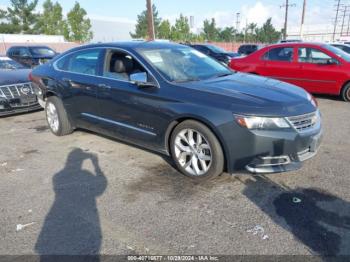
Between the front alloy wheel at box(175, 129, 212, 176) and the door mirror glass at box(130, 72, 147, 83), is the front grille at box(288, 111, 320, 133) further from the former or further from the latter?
the door mirror glass at box(130, 72, 147, 83)

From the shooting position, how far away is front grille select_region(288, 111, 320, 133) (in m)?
3.53

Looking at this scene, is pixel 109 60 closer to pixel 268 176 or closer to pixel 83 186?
pixel 83 186

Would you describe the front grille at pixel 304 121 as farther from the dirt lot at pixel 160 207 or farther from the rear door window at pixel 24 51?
the rear door window at pixel 24 51

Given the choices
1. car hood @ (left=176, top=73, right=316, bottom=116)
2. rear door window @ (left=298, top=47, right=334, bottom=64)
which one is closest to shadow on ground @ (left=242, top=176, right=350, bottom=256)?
car hood @ (left=176, top=73, right=316, bottom=116)

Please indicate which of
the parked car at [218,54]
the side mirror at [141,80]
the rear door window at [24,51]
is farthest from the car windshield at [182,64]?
the rear door window at [24,51]

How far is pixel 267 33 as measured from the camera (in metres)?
91.5

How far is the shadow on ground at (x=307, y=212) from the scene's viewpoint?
2.74 m

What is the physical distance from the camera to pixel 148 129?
4.29 metres

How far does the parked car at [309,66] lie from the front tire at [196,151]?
5.78 m

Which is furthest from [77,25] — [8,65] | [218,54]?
[8,65]

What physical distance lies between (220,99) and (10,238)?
8.15 feet

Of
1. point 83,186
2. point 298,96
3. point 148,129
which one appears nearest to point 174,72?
point 148,129

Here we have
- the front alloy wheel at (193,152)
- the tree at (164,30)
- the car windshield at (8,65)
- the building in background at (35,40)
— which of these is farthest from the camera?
the tree at (164,30)

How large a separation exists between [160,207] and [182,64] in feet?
7.05
